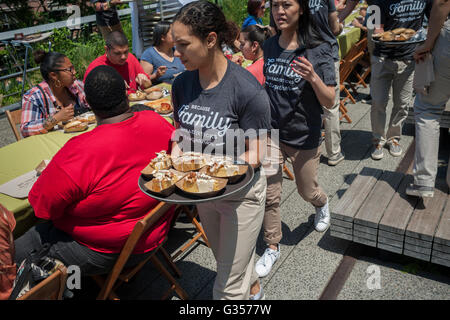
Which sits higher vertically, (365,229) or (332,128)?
(332,128)

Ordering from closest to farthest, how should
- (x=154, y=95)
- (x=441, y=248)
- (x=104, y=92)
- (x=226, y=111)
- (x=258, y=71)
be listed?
1. (x=226, y=111)
2. (x=104, y=92)
3. (x=441, y=248)
4. (x=258, y=71)
5. (x=154, y=95)

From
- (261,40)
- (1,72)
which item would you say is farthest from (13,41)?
(261,40)

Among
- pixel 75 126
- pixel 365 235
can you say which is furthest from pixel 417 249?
pixel 75 126

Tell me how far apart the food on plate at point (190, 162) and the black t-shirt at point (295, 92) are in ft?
3.21

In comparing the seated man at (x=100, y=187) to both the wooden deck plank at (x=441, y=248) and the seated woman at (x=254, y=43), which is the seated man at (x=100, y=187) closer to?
the seated woman at (x=254, y=43)

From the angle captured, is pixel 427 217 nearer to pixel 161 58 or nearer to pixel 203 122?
pixel 203 122

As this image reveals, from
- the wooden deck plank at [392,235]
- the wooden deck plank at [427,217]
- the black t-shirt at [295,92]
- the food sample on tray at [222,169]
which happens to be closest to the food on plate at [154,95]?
the black t-shirt at [295,92]

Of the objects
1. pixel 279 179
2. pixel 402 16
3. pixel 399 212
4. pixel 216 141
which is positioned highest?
pixel 402 16

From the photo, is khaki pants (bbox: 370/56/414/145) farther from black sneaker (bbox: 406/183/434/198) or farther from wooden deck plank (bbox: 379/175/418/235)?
black sneaker (bbox: 406/183/434/198)

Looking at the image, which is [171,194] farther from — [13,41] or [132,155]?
[13,41]

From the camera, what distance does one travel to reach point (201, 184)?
187 centimetres

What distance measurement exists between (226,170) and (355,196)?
5.48 feet

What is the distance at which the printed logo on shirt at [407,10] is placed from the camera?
3996 mm
